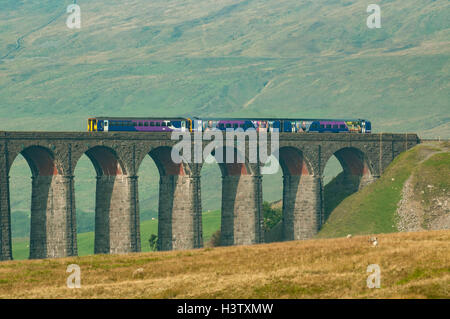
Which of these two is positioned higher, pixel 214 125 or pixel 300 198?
pixel 214 125

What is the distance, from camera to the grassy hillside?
388 ft

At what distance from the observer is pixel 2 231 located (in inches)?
3784

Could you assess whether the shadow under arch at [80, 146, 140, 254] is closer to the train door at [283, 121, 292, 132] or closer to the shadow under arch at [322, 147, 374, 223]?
the train door at [283, 121, 292, 132]

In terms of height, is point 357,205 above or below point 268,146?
below

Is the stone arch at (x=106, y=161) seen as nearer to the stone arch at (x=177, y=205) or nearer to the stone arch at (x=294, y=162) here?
the stone arch at (x=177, y=205)

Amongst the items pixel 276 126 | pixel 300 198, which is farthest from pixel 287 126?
pixel 300 198

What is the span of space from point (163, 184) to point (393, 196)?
3289 centimetres

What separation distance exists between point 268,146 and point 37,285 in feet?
198

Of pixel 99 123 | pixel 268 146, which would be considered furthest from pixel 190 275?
pixel 268 146

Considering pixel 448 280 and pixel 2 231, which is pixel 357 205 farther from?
pixel 448 280

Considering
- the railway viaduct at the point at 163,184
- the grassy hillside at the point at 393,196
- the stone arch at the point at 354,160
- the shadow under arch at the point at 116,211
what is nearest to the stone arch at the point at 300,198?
the railway viaduct at the point at 163,184

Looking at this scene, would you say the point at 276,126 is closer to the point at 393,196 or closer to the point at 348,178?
the point at 348,178

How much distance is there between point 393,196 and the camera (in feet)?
404

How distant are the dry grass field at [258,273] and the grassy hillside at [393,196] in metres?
36.9
